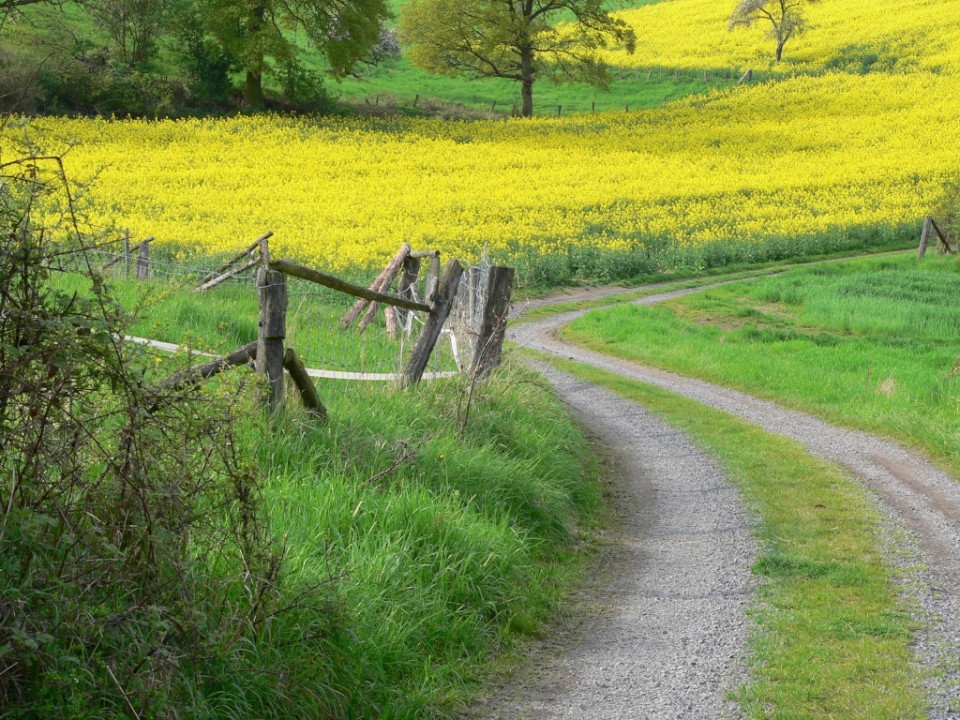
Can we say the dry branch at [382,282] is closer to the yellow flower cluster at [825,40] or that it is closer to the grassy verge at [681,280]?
the grassy verge at [681,280]

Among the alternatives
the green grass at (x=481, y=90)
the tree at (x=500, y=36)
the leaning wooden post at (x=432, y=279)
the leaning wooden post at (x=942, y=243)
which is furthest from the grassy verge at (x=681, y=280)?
the green grass at (x=481, y=90)

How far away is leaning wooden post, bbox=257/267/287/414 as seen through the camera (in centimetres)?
744

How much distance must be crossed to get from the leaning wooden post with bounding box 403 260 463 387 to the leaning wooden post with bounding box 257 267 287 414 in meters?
2.61

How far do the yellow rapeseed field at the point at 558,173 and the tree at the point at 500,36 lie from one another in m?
4.35

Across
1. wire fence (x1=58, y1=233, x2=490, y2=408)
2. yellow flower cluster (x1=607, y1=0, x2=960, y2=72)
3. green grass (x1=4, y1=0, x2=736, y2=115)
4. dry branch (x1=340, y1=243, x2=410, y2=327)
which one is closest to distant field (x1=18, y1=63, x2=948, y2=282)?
green grass (x1=4, y1=0, x2=736, y2=115)

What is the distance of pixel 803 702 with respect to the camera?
5.95m

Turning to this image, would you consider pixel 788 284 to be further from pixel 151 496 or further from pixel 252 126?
pixel 252 126

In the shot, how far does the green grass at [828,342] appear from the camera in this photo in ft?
46.6

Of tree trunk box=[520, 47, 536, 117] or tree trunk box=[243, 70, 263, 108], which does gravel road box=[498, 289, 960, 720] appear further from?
tree trunk box=[520, 47, 536, 117]

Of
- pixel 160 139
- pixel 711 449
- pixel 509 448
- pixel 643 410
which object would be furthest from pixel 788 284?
pixel 160 139

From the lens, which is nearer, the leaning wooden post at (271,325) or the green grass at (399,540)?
the green grass at (399,540)

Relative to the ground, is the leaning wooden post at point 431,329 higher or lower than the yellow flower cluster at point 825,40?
lower

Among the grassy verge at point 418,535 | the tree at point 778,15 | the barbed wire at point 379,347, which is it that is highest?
the tree at point 778,15

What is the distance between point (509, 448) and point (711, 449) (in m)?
3.59
